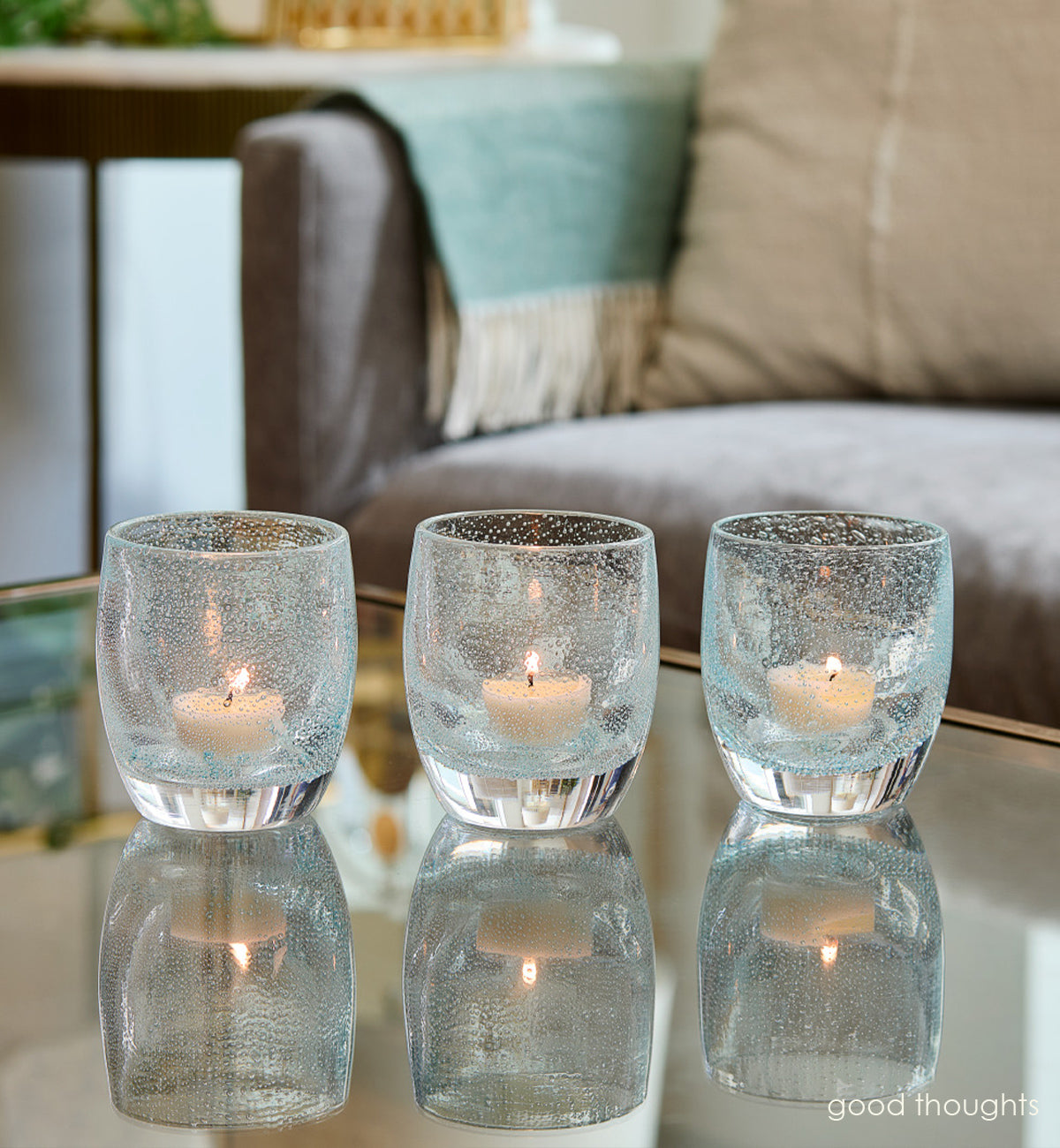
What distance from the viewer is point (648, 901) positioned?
0.54 metres

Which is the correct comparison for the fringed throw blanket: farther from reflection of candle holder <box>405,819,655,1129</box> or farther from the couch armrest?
reflection of candle holder <box>405,819,655,1129</box>

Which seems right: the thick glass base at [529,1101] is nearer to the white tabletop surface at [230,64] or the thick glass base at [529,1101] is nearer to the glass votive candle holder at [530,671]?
the glass votive candle holder at [530,671]

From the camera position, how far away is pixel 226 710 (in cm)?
53

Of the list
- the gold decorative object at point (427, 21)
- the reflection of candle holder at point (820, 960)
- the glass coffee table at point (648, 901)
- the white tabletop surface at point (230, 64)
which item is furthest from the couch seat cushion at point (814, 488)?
the gold decorative object at point (427, 21)

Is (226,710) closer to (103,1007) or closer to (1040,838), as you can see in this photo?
(103,1007)

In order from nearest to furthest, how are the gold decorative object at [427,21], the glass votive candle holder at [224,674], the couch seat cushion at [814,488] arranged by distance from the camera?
the glass votive candle holder at [224,674] < the couch seat cushion at [814,488] < the gold decorative object at [427,21]

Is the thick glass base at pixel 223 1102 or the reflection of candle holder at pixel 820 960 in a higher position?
the thick glass base at pixel 223 1102

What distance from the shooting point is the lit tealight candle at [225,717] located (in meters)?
0.53

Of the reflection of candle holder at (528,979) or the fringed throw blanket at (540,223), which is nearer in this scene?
the reflection of candle holder at (528,979)

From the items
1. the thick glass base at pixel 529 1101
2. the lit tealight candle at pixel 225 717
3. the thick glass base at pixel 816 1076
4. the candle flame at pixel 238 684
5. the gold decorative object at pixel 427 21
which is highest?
the gold decorative object at pixel 427 21

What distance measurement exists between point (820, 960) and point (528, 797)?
0.39ft

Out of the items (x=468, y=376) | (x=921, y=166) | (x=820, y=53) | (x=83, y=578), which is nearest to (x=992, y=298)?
(x=921, y=166)

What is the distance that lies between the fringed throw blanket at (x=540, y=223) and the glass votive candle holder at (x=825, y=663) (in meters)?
0.89

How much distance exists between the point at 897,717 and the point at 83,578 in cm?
53
